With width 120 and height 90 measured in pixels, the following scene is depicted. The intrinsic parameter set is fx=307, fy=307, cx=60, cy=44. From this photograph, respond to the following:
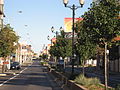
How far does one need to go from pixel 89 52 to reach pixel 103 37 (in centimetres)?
1471

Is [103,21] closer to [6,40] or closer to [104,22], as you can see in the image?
[104,22]

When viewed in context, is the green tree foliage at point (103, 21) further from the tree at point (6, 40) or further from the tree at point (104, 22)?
the tree at point (6, 40)

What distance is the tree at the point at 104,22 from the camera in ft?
45.1

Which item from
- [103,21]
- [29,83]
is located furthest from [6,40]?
[103,21]

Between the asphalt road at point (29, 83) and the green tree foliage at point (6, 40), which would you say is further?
the green tree foliage at point (6, 40)

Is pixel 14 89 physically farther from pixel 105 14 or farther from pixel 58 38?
pixel 58 38

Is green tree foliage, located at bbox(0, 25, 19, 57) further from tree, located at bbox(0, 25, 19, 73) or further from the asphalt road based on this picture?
the asphalt road

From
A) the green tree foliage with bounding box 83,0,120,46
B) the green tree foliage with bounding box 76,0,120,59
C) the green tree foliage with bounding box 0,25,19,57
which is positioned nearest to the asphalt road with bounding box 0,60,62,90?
the green tree foliage with bounding box 76,0,120,59

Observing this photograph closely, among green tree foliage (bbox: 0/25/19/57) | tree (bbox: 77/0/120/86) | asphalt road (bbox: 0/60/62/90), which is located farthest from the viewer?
green tree foliage (bbox: 0/25/19/57)

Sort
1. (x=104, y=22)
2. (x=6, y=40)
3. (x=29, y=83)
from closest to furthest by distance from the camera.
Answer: (x=104, y=22) → (x=29, y=83) → (x=6, y=40)

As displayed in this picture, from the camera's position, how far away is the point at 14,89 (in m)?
20.4

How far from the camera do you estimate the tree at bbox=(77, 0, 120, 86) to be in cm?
1374

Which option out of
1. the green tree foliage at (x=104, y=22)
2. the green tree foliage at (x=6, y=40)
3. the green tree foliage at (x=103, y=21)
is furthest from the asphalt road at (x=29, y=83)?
the green tree foliage at (x=6, y=40)

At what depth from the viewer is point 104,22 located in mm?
13656
